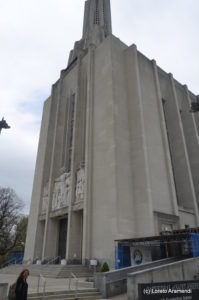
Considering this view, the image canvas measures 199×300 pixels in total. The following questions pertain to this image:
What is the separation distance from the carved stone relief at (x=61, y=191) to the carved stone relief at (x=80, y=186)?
1.57 m

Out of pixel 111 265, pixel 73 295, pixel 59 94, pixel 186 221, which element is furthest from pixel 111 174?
pixel 59 94

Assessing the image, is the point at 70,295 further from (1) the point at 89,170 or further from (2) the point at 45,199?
(2) the point at 45,199

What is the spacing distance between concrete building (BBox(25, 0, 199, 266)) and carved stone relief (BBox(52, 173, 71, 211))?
0.10 metres

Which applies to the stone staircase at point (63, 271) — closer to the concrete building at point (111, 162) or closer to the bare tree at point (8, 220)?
the concrete building at point (111, 162)

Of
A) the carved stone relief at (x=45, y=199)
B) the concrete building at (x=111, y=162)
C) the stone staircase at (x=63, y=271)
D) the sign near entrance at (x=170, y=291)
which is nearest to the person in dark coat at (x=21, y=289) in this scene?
the sign near entrance at (x=170, y=291)

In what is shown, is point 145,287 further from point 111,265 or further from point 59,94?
point 59,94

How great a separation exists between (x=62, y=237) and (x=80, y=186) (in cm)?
626

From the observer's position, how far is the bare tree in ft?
119

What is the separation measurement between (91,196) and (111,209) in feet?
9.01

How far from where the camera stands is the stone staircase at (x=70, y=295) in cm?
809

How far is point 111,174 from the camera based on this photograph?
17.7 m

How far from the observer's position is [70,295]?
8547mm

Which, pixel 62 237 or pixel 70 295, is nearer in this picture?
pixel 70 295

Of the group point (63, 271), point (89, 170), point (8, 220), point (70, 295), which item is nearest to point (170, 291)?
point (70, 295)
